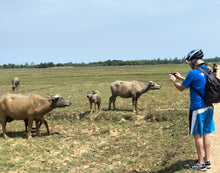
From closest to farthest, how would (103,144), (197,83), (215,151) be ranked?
(197,83) → (215,151) → (103,144)

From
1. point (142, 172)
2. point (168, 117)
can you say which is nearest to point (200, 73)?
point (142, 172)

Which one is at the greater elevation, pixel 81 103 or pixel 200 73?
pixel 200 73

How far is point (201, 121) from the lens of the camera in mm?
4957

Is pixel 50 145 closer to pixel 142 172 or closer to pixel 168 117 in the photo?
pixel 142 172

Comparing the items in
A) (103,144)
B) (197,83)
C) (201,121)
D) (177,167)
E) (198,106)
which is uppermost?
(197,83)

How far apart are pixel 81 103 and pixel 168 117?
6.25 metres

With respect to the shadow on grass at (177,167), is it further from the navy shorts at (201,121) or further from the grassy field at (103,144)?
the navy shorts at (201,121)

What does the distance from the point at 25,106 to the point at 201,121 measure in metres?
6.63

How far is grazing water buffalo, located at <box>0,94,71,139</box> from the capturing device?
883 centimetres

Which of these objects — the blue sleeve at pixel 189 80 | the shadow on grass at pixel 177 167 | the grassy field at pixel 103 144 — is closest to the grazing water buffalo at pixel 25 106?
the grassy field at pixel 103 144

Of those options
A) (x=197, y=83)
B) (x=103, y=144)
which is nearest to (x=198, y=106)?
(x=197, y=83)

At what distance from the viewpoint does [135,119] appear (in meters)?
11.7

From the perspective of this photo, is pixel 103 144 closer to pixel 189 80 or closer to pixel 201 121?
pixel 201 121

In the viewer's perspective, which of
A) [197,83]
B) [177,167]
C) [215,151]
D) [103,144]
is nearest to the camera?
[197,83]
